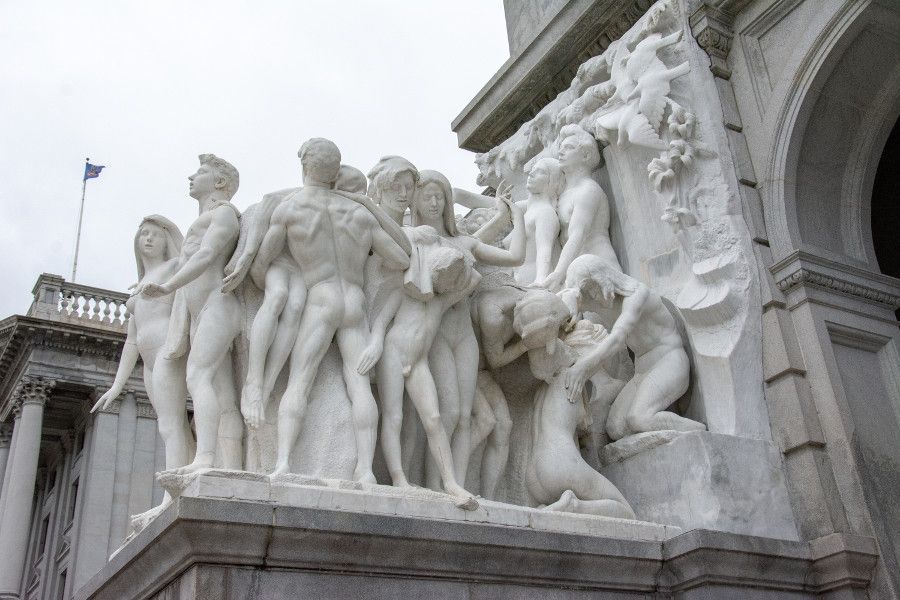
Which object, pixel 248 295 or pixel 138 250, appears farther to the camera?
pixel 138 250

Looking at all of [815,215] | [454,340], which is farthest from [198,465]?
[815,215]

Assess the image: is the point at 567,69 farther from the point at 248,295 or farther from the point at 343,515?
the point at 343,515


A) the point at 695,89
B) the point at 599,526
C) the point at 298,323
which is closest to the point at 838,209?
the point at 695,89

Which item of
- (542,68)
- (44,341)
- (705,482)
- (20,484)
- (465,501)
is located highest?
(44,341)

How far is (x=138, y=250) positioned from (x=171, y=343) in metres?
1.17

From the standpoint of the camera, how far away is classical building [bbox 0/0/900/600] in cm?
553

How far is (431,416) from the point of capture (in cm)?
676

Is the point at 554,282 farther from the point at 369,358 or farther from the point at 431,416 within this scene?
the point at 369,358

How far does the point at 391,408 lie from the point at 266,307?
→ 1119 mm

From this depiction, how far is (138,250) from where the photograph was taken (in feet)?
25.6

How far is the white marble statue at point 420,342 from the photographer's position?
21.9 ft

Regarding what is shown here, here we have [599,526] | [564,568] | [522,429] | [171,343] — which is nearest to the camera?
[564,568]

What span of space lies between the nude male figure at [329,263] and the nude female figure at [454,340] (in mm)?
588

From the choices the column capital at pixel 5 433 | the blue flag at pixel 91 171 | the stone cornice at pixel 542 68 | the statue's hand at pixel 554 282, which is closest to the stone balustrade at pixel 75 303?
the column capital at pixel 5 433
